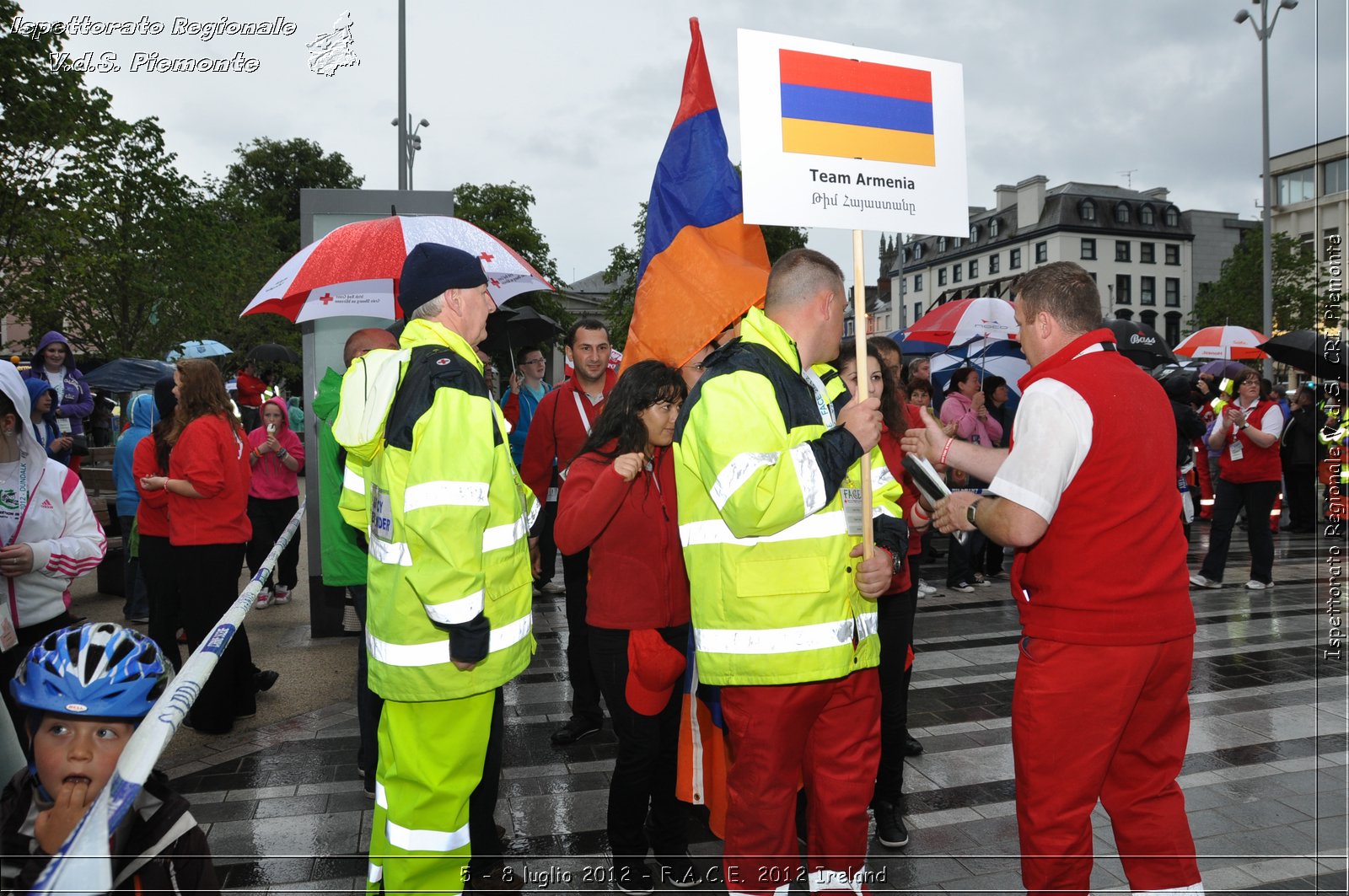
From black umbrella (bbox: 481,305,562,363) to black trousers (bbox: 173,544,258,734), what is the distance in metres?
2.35

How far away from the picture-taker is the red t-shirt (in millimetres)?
5391

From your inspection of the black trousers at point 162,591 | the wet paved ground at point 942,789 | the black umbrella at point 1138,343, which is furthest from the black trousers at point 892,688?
the black trousers at point 162,591

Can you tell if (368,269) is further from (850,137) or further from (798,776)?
(798,776)

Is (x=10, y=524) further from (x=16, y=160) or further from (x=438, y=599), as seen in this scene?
(x=16, y=160)

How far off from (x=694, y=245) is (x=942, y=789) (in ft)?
9.56

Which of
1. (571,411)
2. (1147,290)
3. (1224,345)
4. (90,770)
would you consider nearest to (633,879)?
(90,770)

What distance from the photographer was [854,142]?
126 inches

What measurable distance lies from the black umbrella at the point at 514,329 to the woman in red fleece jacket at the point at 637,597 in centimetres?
321

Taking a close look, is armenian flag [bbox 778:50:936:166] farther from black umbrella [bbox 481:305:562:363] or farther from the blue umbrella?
the blue umbrella

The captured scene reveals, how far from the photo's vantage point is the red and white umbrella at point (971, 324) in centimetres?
1205

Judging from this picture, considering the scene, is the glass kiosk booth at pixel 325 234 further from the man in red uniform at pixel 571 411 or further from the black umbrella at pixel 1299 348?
the black umbrella at pixel 1299 348

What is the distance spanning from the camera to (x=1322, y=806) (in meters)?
4.38

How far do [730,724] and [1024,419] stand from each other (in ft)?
4.46

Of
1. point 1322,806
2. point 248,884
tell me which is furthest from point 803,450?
point 1322,806
